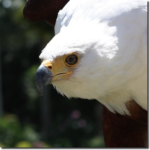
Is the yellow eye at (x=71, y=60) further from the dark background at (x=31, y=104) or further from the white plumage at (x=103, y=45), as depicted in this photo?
the dark background at (x=31, y=104)

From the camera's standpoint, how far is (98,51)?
173 cm

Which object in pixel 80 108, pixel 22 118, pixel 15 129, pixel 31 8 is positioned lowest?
pixel 22 118

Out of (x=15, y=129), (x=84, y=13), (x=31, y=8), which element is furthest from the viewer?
(x=15, y=129)

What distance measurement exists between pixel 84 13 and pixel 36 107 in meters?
8.68

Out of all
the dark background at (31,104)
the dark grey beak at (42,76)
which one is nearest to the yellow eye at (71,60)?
the dark grey beak at (42,76)

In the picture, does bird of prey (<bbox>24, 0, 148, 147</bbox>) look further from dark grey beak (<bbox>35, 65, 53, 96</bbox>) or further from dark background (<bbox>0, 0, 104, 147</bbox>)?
dark background (<bbox>0, 0, 104, 147</bbox>)

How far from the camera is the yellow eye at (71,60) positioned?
171cm

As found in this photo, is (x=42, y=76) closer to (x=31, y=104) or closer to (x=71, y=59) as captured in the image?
(x=71, y=59)

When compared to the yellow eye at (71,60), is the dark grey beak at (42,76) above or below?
below

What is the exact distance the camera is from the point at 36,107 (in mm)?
10336

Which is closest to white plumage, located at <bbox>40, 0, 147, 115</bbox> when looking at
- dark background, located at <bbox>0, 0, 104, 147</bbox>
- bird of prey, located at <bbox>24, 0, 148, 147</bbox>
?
bird of prey, located at <bbox>24, 0, 148, 147</bbox>

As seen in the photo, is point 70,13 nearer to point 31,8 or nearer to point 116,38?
point 116,38

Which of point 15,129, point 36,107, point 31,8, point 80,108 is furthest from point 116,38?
point 36,107

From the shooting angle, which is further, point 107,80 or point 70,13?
point 70,13
